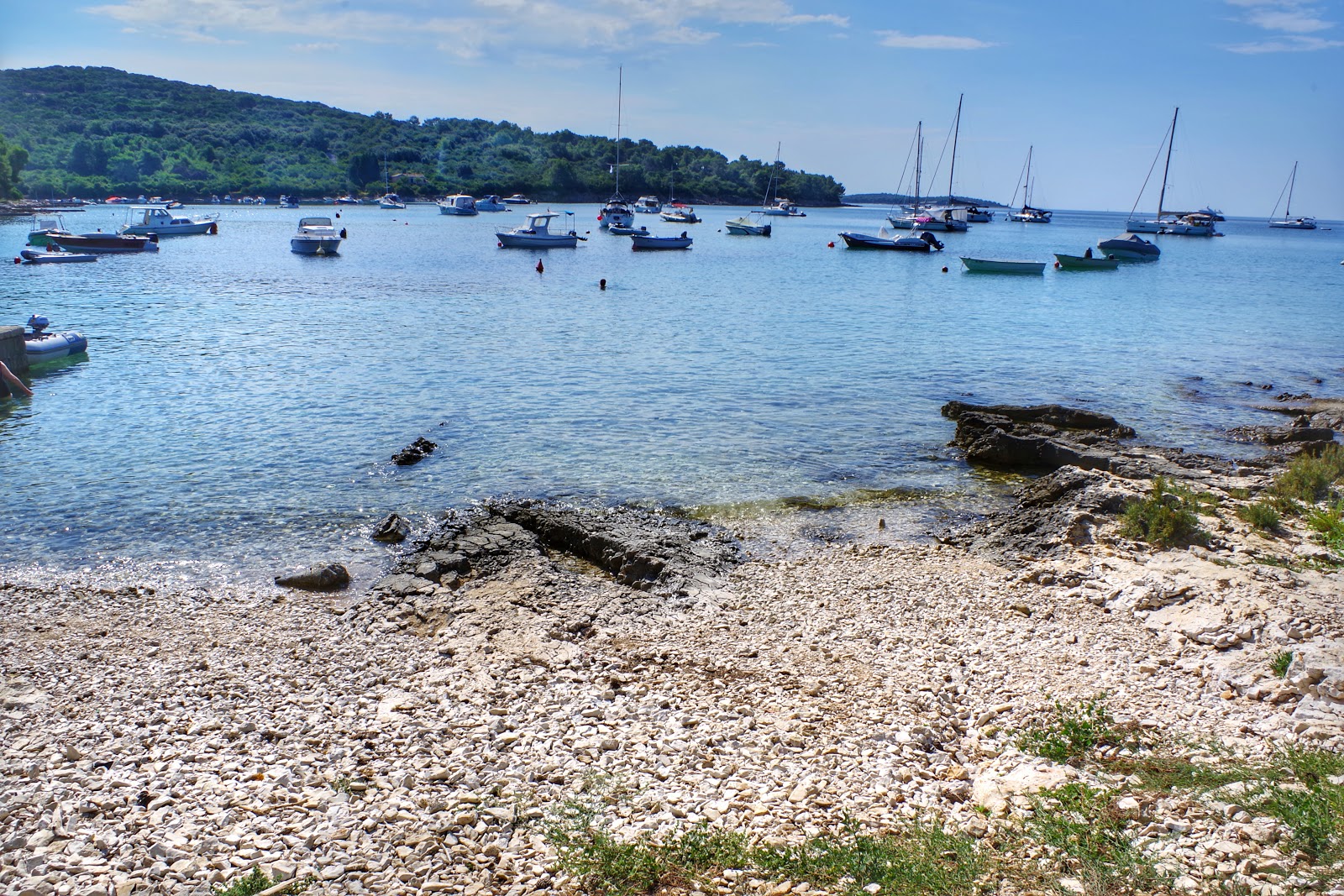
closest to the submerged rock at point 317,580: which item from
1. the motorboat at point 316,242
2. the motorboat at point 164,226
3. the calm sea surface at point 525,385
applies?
the calm sea surface at point 525,385

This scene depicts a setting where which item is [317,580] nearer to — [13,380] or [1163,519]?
[1163,519]

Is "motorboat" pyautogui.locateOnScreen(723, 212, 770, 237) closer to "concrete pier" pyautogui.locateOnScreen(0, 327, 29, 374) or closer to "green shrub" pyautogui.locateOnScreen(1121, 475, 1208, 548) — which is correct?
"concrete pier" pyautogui.locateOnScreen(0, 327, 29, 374)

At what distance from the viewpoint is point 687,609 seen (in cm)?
1162

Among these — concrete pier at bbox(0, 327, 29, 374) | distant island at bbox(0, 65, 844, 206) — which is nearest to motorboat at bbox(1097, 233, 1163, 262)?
concrete pier at bbox(0, 327, 29, 374)

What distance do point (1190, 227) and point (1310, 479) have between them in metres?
147

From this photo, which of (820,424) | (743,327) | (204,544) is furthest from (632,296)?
(204,544)

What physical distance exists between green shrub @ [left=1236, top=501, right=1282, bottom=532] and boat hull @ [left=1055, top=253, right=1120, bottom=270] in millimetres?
64786

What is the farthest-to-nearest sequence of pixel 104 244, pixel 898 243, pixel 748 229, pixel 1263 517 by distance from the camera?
pixel 748 229 < pixel 898 243 < pixel 104 244 < pixel 1263 517

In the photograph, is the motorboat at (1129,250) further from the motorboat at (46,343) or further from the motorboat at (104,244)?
the motorboat at (104,244)

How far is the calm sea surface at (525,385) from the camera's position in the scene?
643 inches

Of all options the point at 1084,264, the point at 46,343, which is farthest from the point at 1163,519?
the point at 1084,264

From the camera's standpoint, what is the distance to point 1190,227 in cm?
13825

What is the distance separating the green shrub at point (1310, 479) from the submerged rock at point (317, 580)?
51.5ft

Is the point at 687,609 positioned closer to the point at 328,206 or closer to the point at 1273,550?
the point at 1273,550
